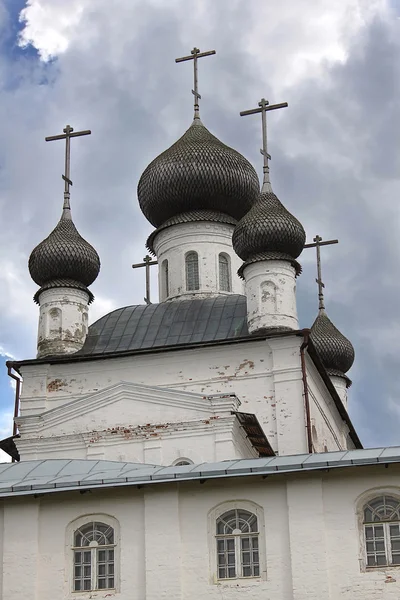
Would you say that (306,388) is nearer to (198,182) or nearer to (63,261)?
(63,261)

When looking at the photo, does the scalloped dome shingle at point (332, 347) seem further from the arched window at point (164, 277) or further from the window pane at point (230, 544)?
the window pane at point (230, 544)

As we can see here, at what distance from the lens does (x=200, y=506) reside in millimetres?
13891

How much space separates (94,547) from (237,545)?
1.62 metres

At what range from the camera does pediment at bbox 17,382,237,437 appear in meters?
19.6

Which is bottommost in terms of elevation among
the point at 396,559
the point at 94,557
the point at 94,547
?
the point at 396,559

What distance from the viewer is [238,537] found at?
44.9 ft

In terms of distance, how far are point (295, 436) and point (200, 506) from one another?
6.83 metres

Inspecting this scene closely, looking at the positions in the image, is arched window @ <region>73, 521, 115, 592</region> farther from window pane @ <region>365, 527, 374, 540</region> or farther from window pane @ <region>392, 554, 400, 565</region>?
window pane @ <region>392, 554, 400, 565</region>

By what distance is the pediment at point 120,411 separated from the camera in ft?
64.2

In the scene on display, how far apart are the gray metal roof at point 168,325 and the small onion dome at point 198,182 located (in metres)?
2.30

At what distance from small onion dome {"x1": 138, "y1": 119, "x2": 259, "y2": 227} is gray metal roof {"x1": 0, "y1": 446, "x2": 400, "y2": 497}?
10.7 meters

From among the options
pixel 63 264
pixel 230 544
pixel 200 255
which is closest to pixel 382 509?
pixel 230 544

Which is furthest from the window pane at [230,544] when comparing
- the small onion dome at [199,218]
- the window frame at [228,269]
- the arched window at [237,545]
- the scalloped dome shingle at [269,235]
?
the small onion dome at [199,218]

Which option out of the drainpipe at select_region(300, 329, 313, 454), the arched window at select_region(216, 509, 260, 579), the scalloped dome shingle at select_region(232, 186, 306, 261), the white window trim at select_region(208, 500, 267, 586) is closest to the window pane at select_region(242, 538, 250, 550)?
the arched window at select_region(216, 509, 260, 579)
